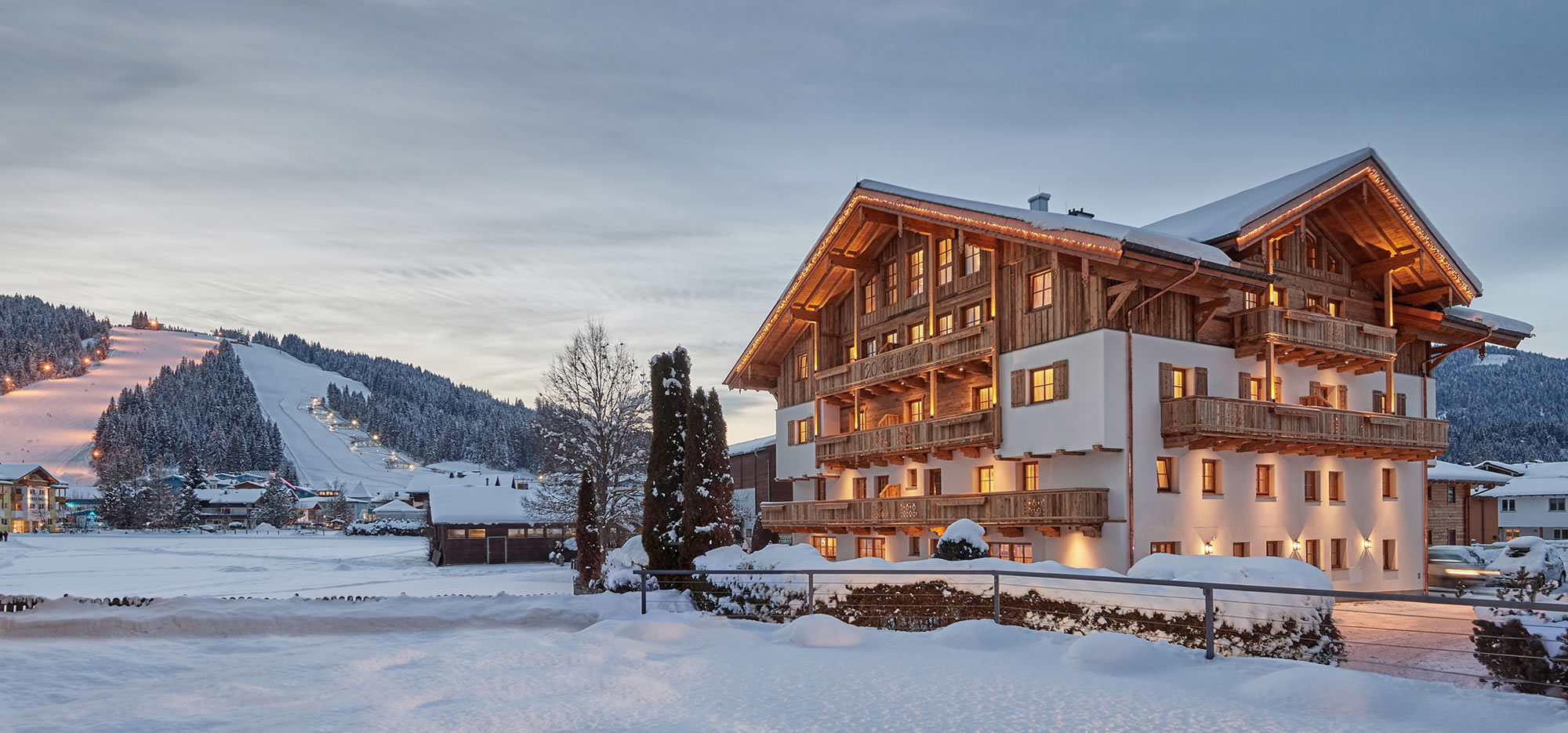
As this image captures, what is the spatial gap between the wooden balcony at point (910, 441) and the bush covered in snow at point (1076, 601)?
1006cm

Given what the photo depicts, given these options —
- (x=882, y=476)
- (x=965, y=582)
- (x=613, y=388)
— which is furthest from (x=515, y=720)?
(x=613, y=388)

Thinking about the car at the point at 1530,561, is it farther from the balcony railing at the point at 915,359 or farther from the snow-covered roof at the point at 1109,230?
the balcony railing at the point at 915,359

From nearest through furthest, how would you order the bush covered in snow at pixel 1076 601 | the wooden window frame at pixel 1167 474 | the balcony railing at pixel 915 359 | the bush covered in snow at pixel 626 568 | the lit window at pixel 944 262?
1. the bush covered in snow at pixel 1076 601
2. the bush covered in snow at pixel 626 568
3. the wooden window frame at pixel 1167 474
4. the balcony railing at pixel 915 359
5. the lit window at pixel 944 262

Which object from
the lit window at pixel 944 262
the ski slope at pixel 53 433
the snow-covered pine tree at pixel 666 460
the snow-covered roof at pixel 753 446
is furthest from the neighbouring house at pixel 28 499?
the lit window at pixel 944 262

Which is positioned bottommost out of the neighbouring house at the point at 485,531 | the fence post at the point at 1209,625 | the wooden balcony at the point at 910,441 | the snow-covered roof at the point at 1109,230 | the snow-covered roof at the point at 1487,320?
the neighbouring house at the point at 485,531

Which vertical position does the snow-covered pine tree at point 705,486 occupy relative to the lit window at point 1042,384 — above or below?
below

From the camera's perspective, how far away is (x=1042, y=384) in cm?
2875

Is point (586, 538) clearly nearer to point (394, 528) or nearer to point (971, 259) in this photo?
point (971, 259)

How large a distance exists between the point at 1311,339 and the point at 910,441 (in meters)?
12.2

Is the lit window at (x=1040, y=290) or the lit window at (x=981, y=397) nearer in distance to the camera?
the lit window at (x=1040, y=290)

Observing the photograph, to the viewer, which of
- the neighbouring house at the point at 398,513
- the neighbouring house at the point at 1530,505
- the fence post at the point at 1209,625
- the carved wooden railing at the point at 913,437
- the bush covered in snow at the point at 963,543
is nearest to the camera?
the fence post at the point at 1209,625

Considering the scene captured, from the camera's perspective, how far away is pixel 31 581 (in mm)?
40438

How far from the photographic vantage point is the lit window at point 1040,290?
2888 cm

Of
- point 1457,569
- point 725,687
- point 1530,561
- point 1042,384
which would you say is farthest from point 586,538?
point 1457,569
